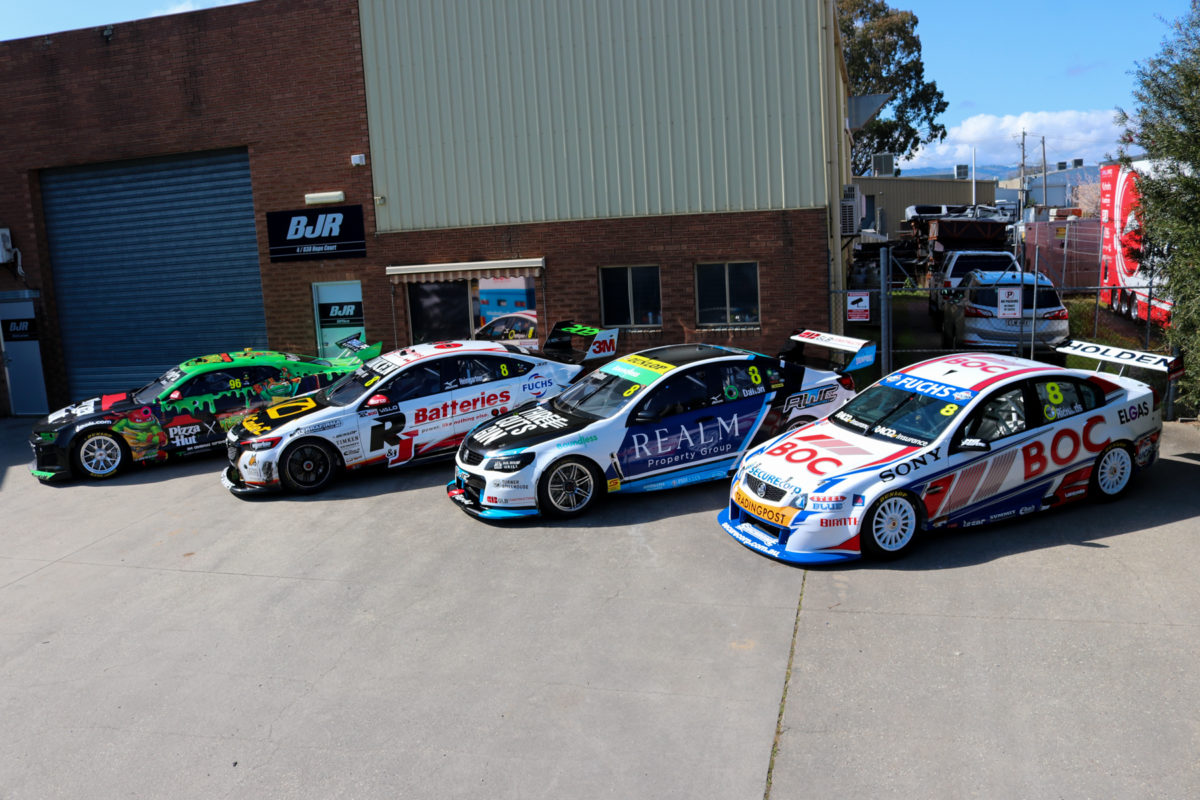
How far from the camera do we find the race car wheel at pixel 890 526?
7.85 m

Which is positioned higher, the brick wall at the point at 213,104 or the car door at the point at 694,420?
the brick wall at the point at 213,104

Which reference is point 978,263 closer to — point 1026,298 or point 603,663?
point 1026,298

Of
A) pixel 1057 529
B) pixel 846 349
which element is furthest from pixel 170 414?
pixel 1057 529

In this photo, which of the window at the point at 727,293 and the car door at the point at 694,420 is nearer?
the car door at the point at 694,420

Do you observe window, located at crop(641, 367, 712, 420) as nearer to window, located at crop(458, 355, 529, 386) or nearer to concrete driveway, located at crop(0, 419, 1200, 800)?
concrete driveway, located at crop(0, 419, 1200, 800)

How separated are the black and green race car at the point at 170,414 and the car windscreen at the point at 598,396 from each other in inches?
189

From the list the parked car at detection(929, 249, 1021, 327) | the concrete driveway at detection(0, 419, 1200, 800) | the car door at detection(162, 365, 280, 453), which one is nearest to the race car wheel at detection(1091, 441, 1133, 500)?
the concrete driveway at detection(0, 419, 1200, 800)

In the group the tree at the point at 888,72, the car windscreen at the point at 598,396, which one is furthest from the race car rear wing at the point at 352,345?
the tree at the point at 888,72

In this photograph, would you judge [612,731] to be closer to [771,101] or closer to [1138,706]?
[1138,706]

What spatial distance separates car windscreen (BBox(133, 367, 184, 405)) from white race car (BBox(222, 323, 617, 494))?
211cm

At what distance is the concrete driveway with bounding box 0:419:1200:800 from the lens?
5180 mm

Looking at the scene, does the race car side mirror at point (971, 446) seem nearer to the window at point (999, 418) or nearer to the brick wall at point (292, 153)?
the window at point (999, 418)

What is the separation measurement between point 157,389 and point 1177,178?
1304 centimetres

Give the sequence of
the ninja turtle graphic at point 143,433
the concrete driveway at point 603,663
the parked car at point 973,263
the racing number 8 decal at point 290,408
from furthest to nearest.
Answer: the parked car at point 973,263 < the ninja turtle graphic at point 143,433 < the racing number 8 decal at point 290,408 < the concrete driveway at point 603,663
